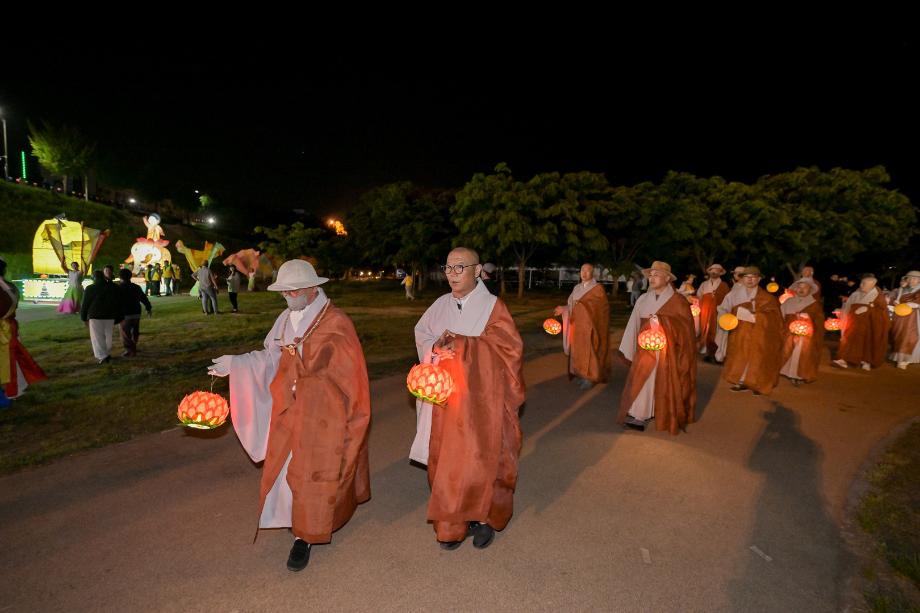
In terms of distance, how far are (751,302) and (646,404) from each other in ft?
12.1

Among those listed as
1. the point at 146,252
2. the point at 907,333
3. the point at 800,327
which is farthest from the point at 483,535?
the point at 146,252

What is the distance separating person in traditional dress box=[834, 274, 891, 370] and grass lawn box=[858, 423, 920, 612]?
6.32 meters

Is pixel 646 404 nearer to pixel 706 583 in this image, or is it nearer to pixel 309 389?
pixel 706 583

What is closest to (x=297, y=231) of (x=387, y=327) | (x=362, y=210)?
(x=362, y=210)

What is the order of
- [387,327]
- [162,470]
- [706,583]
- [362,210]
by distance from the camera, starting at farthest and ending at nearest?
[362,210], [387,327], [162,470], [706,583]

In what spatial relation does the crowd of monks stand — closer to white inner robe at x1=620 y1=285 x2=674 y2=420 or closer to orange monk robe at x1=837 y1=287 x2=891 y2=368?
white inner robe at x1=620 y1=285 x2=674 y2=420

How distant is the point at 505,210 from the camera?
2852 cm

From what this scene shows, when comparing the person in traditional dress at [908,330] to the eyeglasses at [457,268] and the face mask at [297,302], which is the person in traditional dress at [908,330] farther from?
the face mask at [297,302]

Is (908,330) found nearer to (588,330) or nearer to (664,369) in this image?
(588,330)

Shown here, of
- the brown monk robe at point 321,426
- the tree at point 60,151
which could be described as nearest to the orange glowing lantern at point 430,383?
the brown monk robe at point 321,426

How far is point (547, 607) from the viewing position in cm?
321

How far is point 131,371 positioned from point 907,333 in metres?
16.8

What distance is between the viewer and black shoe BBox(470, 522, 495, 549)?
12.7ft

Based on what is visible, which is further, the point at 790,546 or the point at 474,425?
the point at 790,546
